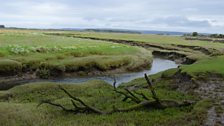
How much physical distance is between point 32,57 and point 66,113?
3880 centimetres

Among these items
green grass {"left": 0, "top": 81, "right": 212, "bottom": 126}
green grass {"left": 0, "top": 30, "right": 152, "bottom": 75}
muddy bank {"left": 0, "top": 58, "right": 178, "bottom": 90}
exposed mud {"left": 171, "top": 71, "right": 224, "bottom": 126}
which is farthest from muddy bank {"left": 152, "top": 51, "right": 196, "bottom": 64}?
green grass {"left": 0, "top": 81, "right": 212, "bottom": 126}

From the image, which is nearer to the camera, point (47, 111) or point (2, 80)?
point (47, 111)

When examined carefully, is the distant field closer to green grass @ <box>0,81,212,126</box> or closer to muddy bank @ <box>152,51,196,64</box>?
green grass @ <box>0,81,212,126</box>

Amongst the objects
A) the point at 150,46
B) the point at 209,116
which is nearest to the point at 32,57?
the point at 209,116

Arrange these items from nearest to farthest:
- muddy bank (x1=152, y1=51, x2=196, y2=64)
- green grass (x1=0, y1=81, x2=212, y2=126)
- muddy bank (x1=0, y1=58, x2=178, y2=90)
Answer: green grass (x1=0, y1=81, x2=212, y2=126), muddy bank (x1=0, y1=58, x2=178, y2=90), muddy bank (x1=152, y1=51, x2=196, y2=64)

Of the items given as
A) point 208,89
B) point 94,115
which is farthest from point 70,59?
point 94,115

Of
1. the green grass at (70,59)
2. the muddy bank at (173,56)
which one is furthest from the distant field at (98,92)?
the muddy bank at (173,56)

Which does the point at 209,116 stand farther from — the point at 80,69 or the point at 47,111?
the point at 80,69

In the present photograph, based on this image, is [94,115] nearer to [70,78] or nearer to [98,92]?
[98,92]

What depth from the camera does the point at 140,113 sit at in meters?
23.4

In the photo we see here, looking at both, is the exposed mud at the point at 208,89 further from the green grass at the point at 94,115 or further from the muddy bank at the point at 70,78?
the muddy bank at the point at 70,78

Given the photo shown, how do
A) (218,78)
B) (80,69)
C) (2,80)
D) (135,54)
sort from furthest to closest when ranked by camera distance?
(135,54) < (80,69) < (2,80) < (218,78)

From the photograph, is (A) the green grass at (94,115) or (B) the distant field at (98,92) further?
(B) the distant field at (98,92)

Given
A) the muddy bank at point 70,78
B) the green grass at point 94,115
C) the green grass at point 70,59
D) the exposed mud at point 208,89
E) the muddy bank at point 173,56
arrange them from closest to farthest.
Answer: the green grass at point 94,115
the exposed mud at point 208,89
the muddy bank at point 70,78
the green grass at point 70,59
the muddy bank at point 173,56
